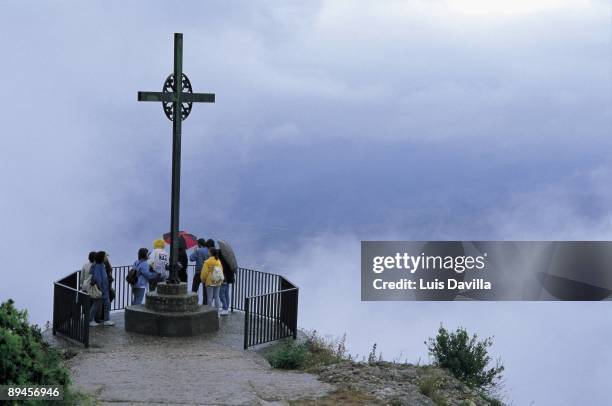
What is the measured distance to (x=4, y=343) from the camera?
31.6 feet

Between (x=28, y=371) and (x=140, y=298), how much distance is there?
9234 millimetres

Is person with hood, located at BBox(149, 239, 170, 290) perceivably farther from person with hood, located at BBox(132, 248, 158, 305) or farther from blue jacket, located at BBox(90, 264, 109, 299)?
blue jacket, located at BBox(90, 264, 109, 299)

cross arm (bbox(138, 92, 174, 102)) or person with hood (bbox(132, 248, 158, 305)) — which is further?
person with hood (bbox(132, 248, 158, 305))

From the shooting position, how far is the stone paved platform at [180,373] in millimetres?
12148

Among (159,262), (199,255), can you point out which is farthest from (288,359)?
(199,255)

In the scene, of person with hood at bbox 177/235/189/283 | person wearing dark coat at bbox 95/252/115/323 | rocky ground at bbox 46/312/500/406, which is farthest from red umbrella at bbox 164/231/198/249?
rocky ground at bbox 46/312/500/406

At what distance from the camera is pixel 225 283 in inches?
767

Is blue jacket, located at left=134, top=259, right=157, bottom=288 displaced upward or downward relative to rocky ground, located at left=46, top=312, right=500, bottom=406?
upward

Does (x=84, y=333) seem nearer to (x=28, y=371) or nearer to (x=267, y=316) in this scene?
(x=267, y=316)

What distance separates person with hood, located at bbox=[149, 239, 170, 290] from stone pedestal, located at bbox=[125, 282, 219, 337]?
1.35 m

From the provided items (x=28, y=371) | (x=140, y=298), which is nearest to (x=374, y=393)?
(x=28, y=371)

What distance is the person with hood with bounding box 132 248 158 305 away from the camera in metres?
18.6

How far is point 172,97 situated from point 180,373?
618cm

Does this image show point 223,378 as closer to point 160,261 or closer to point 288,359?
point 288,359
